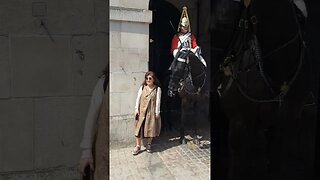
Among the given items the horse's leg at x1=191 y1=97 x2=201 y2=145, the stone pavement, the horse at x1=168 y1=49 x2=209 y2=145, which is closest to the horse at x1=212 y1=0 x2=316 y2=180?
the horse at x1=168 y1=49 x2=209 y2=145

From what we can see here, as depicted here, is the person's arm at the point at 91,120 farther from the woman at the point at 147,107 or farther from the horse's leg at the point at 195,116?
the woman at the point at 147,107

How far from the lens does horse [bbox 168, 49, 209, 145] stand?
8.34 feet

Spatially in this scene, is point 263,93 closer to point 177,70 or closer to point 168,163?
point 177,70

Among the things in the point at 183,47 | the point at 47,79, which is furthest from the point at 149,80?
the point at 47,79

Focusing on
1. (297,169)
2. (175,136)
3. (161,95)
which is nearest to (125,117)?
(161,95)

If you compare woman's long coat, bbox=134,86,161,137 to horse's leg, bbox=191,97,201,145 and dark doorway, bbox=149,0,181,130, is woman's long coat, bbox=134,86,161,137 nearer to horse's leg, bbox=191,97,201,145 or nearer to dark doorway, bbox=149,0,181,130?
dark doorway, bbox=149,0,181,130

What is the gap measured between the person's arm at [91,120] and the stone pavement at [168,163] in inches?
64.9

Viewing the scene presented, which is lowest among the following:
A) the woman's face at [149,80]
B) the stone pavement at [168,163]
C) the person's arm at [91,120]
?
the stone pavement at [168,163]

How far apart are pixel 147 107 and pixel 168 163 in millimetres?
925

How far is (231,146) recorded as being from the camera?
82.2 inches

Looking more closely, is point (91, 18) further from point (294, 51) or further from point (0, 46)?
point (294, 51)

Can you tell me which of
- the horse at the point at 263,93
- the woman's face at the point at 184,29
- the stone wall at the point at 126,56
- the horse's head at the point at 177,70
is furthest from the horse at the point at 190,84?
the horse at the point at 263,93

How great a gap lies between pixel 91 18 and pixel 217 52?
73cm

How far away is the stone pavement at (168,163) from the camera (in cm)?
355
